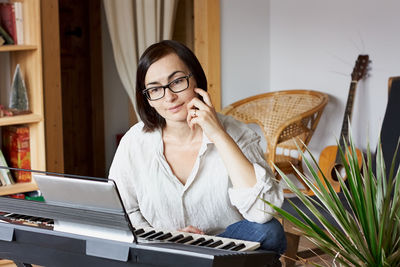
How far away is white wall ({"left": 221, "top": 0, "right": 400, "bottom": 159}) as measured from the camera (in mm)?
3896

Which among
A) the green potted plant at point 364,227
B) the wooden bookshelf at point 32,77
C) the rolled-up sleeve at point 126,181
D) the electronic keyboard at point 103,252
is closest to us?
the green potted plant at point 364,227

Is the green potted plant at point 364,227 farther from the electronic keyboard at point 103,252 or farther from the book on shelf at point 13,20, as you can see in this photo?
the book on shelf at point 13,20

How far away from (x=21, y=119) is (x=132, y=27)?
1009 millimetres

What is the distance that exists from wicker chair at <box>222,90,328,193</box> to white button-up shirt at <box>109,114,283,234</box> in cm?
169

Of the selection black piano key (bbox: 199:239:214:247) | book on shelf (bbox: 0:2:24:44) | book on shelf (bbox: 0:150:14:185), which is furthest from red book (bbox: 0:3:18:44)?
black piano key (bbox: 199:239:214:247)

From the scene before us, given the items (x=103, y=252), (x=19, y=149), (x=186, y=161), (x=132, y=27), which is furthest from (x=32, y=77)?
(x=103, y=252)

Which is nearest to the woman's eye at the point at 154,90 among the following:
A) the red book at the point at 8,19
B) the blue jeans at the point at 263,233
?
the blue jeans at the point at 263,233

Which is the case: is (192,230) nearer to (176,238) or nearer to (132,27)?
(176,238)

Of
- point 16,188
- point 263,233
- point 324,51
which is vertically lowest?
point 16,188

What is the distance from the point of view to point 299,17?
4402mm

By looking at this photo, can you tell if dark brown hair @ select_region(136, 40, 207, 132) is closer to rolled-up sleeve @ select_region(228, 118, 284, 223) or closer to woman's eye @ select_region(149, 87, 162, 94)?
woman's eye @ select_region(149, 87, 162, 94)

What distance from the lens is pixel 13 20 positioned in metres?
3.30

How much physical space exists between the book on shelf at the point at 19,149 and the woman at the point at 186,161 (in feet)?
4.21

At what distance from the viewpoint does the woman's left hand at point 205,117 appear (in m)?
1.98
